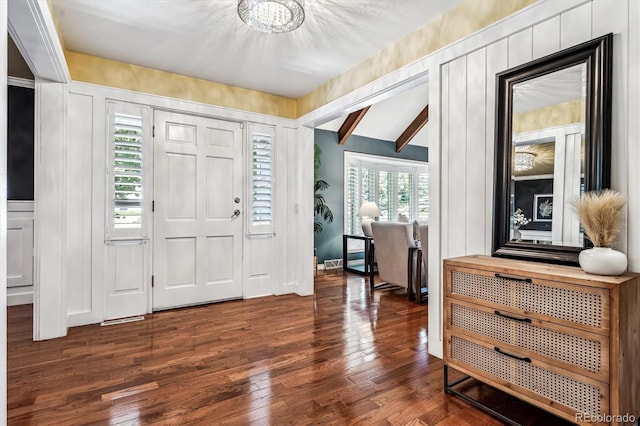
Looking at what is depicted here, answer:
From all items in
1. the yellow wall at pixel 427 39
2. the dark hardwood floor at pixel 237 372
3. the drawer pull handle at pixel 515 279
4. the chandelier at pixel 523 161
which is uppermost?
the yellow wall at pixel 427 39

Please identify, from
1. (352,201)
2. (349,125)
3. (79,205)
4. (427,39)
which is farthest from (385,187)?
(79,205)

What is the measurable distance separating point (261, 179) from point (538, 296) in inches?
125

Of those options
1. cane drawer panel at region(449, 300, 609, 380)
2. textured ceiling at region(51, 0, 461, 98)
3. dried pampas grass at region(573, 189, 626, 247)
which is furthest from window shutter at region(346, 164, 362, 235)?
dried pampas grass at region(573, 189, 626, 247)

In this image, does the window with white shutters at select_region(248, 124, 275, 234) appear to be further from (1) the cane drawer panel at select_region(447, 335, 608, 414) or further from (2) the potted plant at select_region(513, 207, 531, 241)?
(2) the potted plant at select_region(513, 207, 531, 241)

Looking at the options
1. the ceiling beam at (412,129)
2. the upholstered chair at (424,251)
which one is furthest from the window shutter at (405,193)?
the upholstered chair at (424,251)

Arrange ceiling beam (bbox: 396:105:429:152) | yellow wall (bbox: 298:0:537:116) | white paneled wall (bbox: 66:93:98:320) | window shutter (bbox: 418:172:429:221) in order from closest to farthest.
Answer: yellow wall (bbox: 298:0:537:116) → white paneled wall (bbox: 66:93:98:320) → ceiling beam (bbox: 396:105:429:152) → window shutter (bbox: 418:172:429:221)

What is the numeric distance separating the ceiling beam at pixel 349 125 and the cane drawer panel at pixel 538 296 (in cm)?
439

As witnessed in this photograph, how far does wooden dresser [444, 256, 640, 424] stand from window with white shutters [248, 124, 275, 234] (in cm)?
260

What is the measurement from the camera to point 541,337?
1575mm

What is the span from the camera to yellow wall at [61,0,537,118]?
2266 mm

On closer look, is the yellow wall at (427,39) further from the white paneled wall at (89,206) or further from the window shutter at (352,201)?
the window shutter at (352,201)

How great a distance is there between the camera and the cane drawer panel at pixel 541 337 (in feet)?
4.55

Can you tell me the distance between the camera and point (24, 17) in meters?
1.94

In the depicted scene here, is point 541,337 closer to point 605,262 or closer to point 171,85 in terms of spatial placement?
point 605,262
